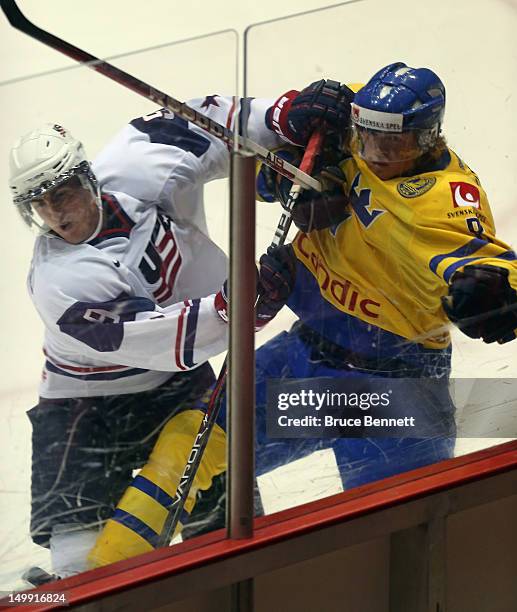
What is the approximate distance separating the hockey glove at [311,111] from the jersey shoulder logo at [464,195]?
22 centimetres

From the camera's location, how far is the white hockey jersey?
169cm

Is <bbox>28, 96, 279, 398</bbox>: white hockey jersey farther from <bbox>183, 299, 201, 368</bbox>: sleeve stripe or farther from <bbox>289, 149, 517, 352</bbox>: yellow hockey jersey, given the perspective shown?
<bbox>289, 149, 517, 352</bbox>: yellow hockey jersey

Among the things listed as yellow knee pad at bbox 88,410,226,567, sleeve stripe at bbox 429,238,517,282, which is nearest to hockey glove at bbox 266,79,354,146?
sleeve stripe at bbox 429,238,517,282

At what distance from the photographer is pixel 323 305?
1.91 m

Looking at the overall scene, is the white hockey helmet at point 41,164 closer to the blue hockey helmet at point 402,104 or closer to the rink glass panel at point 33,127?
the rink glass panel at point 33,127

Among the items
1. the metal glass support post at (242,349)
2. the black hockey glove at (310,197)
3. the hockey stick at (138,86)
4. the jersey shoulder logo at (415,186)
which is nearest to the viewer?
the hockey stick at (138,86)

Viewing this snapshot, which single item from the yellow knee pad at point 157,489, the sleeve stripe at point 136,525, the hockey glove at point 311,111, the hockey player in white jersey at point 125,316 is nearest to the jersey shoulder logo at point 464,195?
the hockey glove at point 311,111

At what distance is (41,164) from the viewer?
5.32 ft

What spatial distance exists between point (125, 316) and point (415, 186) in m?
0.55

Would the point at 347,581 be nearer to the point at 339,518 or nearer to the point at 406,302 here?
the point at 339,518

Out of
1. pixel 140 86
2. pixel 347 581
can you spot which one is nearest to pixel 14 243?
pixel 140 86

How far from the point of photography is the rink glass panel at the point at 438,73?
1748 millimetres

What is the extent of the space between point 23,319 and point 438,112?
0.77m

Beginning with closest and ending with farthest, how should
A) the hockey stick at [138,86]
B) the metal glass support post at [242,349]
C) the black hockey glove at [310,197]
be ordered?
the hockey stick at [138,86], the metal glass support post at [242,349], the black hockey glove at [310,197]
